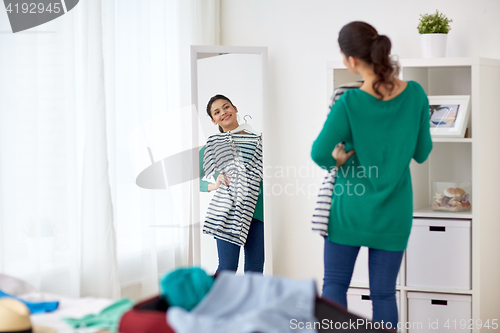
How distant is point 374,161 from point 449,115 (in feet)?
3.01

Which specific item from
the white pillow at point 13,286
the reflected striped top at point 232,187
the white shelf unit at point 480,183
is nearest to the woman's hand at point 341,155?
the white shelf unit at point 480,183

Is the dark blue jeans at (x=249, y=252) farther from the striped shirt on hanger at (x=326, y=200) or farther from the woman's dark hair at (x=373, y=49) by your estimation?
the woman's dark hair at (x=373, y=49)

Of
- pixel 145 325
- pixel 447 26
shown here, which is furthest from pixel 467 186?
pixel 145 325

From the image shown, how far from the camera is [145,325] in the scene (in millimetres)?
918

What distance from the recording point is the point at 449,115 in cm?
234

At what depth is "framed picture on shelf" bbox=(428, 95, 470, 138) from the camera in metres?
2.31

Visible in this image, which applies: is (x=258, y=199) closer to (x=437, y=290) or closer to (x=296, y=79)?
(x=296, y=79)

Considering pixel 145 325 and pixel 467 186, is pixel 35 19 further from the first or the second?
pixel 467 186

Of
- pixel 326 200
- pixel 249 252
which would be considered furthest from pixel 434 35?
pixel 249 252

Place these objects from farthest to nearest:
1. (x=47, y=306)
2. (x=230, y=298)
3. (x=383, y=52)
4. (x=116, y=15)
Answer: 1. (x=116, y=15)
2. (x=383, y=52)
3. (x=47, y=306)
4. (x=230, y=298)

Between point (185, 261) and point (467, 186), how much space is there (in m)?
1.62

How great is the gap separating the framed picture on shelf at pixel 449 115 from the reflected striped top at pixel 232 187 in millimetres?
979

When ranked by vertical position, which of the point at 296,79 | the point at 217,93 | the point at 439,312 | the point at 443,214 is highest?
the point at 296,79

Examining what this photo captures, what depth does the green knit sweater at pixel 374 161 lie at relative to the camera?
1.63 meters
